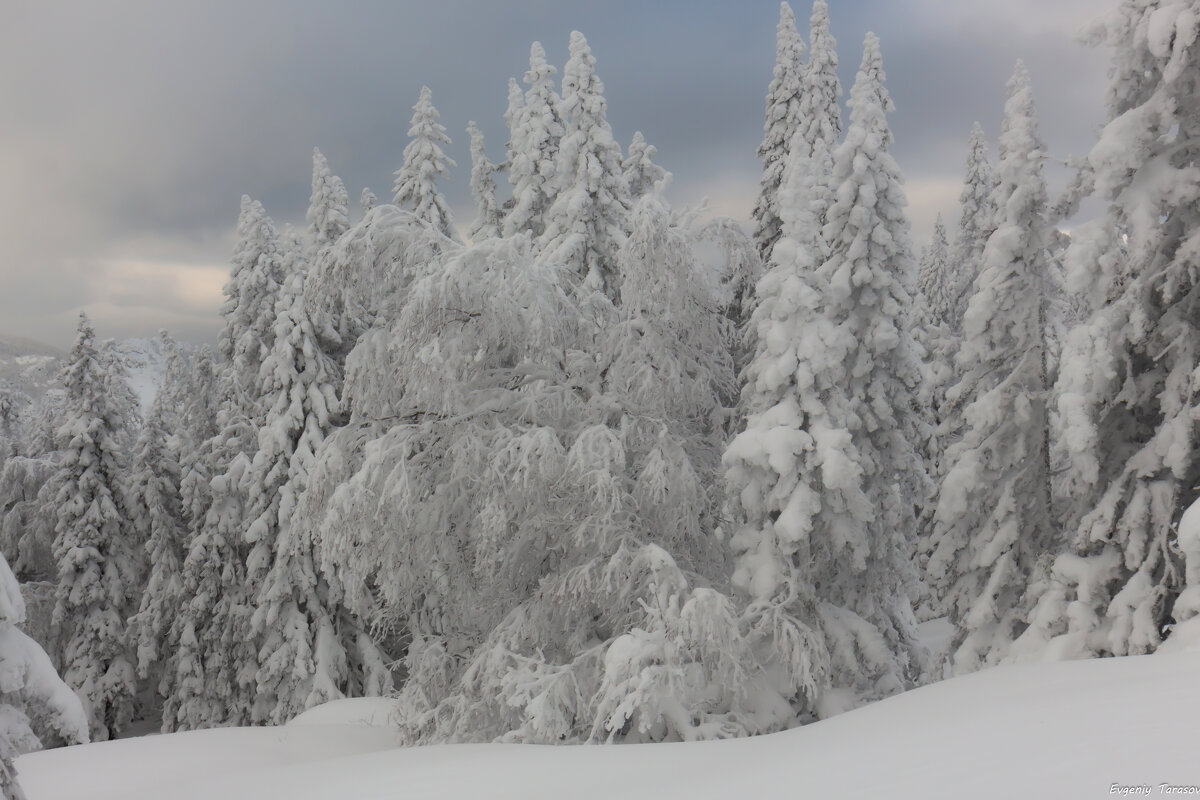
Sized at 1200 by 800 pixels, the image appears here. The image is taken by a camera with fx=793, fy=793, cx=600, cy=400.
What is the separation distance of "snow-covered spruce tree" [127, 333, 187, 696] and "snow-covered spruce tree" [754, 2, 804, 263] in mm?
20578

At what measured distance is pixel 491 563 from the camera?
11609 millimetres

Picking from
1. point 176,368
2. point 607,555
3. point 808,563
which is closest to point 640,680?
point 607,555

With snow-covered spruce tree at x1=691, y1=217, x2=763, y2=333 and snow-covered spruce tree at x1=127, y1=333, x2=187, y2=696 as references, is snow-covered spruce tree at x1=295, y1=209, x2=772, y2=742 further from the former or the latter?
snow-covered spruce tree at x1=127, y1=333, x2=187, y2=696

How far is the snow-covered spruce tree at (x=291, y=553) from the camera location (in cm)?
2188

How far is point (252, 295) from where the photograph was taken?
79.8ft

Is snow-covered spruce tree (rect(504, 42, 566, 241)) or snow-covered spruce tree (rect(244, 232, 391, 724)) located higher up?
snow-covered spruce tree (rect(504, 42, 566, 241))

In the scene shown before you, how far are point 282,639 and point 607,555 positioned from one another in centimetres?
1506

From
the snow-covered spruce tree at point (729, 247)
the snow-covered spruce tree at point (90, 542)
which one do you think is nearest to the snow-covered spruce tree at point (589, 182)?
the snow-covered spruce tree at point (729, 247)

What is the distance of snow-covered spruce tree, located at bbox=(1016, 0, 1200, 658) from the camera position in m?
9.58

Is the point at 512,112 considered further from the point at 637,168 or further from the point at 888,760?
the point at 888,760

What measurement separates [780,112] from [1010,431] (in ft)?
38.2

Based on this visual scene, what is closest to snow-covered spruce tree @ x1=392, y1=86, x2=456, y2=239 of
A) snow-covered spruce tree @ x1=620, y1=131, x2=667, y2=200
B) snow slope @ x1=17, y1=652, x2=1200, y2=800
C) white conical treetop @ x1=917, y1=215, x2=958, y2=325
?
snow-covered spruce tree @ x1=620, y1=131, x2=667, y2=200

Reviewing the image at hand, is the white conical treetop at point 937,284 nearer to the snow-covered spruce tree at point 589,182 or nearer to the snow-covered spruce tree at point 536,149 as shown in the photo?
the snow-covered spruce tree at point 536,149

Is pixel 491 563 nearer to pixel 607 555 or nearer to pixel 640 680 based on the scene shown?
pixel 607 555
